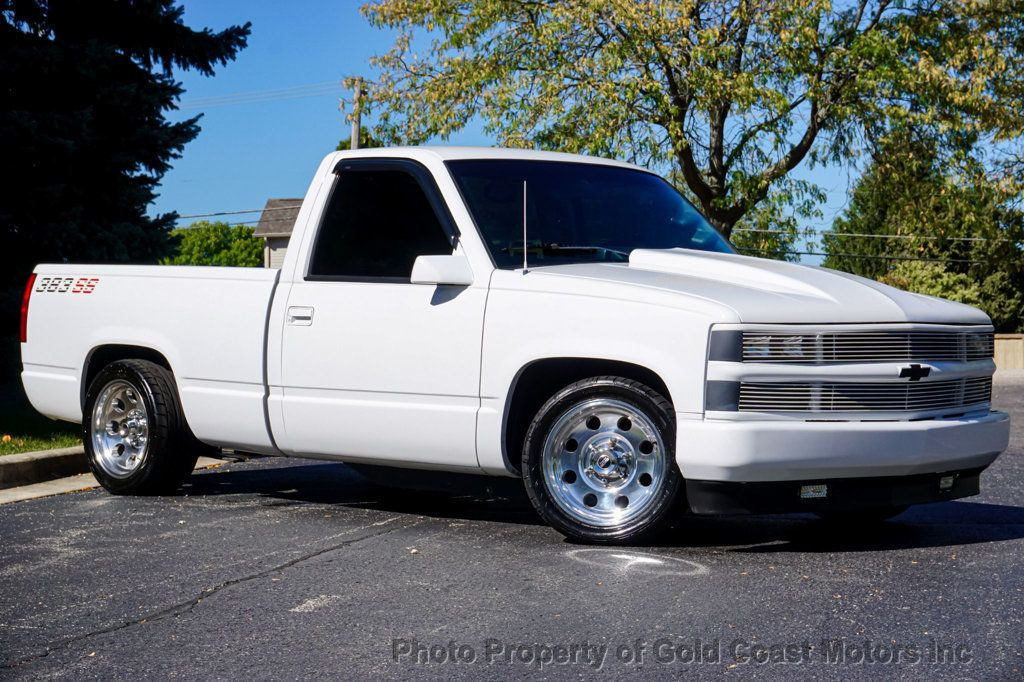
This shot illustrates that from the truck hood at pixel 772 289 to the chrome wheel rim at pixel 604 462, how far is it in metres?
0.66

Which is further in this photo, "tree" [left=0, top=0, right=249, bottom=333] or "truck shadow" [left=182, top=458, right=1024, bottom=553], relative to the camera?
"tree" [left=0, top=0, right=249, bottom=333]

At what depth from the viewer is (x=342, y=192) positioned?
7.51 meters

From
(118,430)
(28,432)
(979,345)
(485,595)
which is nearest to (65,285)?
(118,430)

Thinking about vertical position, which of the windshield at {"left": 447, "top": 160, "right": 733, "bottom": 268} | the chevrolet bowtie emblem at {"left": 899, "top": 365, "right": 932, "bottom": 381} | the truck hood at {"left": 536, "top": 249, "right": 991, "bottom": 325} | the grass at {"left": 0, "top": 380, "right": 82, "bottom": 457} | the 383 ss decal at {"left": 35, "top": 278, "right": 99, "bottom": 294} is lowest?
the grass at {"left": 0, "top": 380, "right": 82, "bottom": 457}

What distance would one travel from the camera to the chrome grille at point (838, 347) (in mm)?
5895

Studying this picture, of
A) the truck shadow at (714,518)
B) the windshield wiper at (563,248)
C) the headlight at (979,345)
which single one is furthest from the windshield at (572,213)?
the headlight at (979,345)

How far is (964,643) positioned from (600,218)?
11.2 feet

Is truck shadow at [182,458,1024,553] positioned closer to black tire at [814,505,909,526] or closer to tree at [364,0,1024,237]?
black tire at [814,505,909,526]

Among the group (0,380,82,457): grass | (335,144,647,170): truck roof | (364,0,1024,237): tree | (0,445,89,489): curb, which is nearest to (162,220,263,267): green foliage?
(364,0,1024,237): tree

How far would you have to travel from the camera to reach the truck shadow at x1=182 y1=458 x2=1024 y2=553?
21.5ft

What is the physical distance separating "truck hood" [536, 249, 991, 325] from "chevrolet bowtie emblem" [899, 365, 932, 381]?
8.7 inches

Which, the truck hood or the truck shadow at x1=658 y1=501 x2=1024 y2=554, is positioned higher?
the truck hood

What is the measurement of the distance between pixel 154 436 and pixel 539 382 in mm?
2631

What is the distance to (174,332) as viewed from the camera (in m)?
7.89
